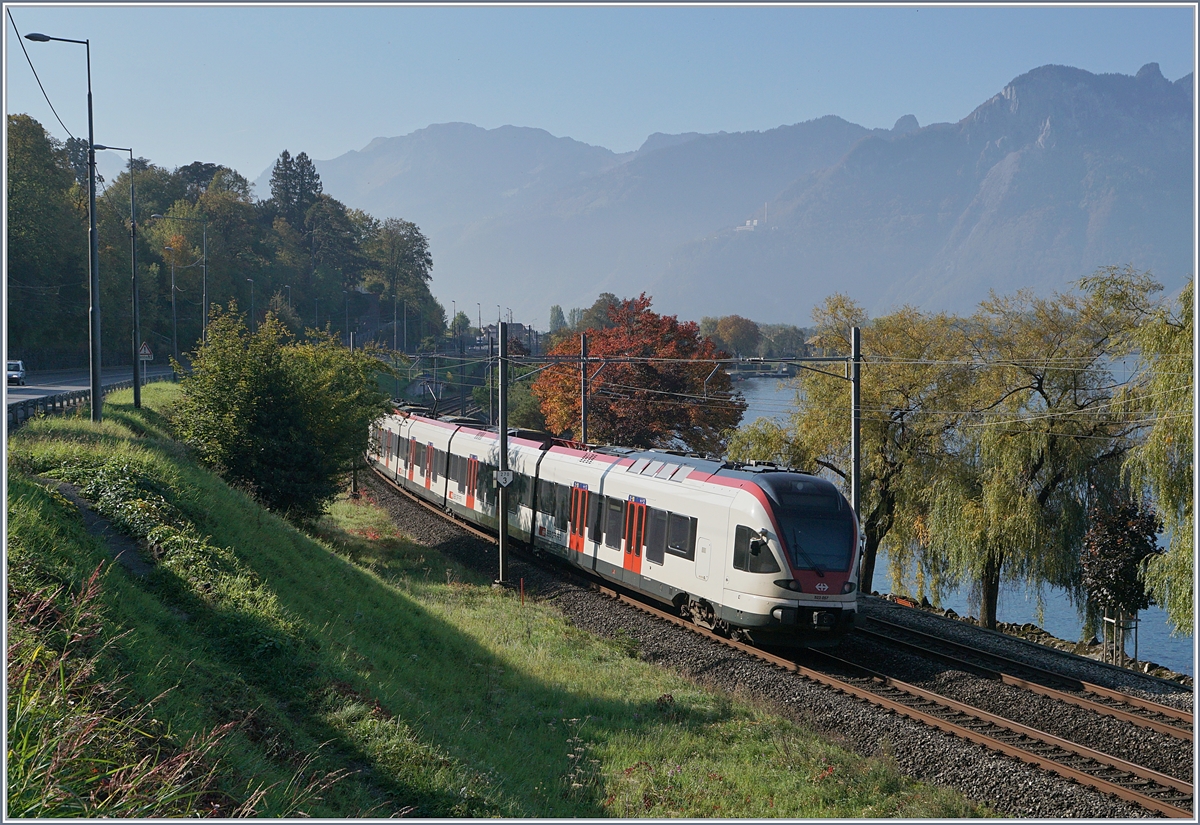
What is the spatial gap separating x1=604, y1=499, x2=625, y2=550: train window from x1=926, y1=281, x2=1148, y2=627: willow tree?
34.2 ft

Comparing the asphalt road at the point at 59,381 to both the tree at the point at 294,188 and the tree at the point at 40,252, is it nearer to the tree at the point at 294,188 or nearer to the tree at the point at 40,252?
the tree at the point at 40,252

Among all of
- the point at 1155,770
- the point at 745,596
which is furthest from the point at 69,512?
the point at 1155,770

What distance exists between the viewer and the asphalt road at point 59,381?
38.5m

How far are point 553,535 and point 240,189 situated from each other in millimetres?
116509

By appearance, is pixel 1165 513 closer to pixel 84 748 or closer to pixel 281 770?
pixel 281 770

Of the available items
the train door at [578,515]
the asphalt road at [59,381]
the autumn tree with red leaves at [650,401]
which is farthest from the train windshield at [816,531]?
the asphalt road at [59,381]

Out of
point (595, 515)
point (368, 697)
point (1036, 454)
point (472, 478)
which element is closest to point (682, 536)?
point (595, 515)

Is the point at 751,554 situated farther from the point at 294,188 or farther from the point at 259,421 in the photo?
the point at 294,188

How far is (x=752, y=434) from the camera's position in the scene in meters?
33.9

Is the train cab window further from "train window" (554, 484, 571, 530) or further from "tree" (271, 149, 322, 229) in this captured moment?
"tree" (271, 149, 322, 229)

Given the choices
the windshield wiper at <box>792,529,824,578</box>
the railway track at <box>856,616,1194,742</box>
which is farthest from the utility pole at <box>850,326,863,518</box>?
the windshield wiper at <box>792,529,824,578</box>

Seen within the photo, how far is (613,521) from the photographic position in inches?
829

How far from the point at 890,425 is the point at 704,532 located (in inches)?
577

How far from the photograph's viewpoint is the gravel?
1041 cm
